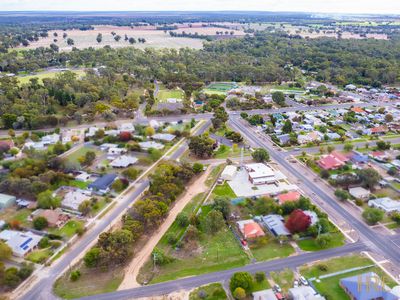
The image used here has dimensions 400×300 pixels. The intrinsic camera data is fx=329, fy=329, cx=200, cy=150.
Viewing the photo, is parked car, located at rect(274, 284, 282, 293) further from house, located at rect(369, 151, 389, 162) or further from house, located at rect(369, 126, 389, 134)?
house, located at rect(369, 126, 389, 134)

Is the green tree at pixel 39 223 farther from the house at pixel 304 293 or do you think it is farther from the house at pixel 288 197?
the house at pixel 288 197

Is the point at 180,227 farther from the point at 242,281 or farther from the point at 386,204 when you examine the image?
the point at 386,204

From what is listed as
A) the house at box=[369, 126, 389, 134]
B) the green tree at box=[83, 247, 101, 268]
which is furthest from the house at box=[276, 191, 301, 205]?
the house at box=[369, 126, 389, 134]

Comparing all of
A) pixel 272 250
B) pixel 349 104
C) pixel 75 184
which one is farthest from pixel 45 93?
pixel 349 104

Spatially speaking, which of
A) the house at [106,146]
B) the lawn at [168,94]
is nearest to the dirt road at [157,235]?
the house at [106,146]

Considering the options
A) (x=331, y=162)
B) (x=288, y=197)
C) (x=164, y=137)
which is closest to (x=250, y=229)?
(x=288, y=197)

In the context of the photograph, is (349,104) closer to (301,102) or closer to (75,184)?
(301,102)
